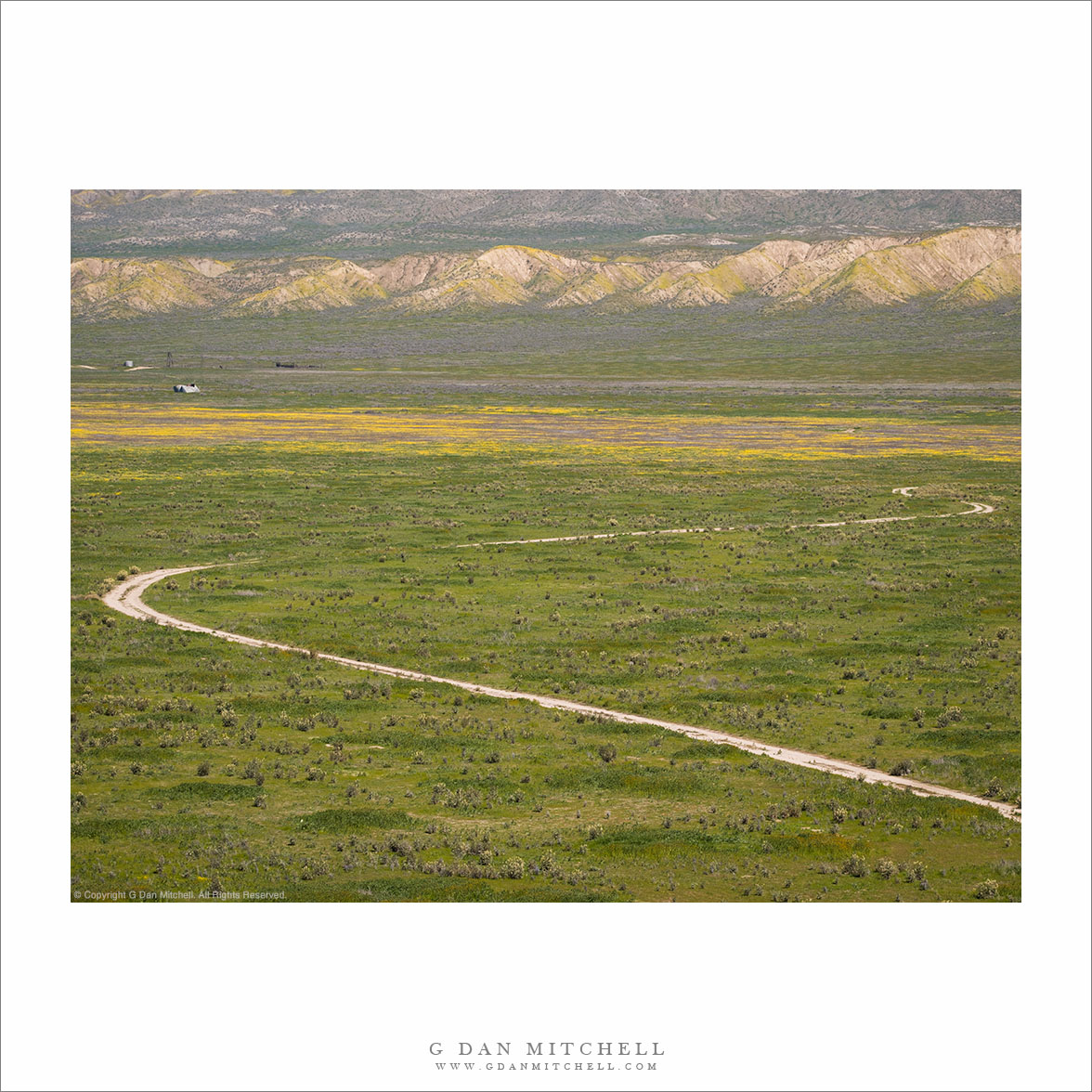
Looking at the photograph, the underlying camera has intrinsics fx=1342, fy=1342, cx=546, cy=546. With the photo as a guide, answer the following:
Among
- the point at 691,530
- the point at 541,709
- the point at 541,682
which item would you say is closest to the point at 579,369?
the point at 691,530

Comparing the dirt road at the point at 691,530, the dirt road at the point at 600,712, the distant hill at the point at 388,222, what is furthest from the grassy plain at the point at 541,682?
the distant hill at the point at 388,222

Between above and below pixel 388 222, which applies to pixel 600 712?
below

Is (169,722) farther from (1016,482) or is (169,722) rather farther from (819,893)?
(1016,482)

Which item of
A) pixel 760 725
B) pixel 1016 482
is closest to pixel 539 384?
pixel 1016 482

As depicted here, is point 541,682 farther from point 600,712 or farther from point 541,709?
point 600,712

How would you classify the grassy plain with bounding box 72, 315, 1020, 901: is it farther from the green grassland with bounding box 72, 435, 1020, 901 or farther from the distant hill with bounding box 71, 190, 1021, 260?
the distant hill with bounding box 71, 190, 1021, 260

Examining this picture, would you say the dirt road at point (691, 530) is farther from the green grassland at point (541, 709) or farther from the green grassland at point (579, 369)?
the green grassland at point (579, 369)
